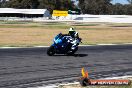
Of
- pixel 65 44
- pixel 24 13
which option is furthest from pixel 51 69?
pixel 24 13

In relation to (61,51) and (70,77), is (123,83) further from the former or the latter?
(61,51)

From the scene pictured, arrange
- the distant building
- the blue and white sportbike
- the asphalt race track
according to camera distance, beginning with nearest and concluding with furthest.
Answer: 1. the asphalt race track
2. the blue and white sportbike
3. the distant building

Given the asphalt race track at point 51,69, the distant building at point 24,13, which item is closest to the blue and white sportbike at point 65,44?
the asphalt race track at point 51,69

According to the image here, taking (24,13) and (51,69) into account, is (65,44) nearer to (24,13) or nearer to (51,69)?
(51,69)

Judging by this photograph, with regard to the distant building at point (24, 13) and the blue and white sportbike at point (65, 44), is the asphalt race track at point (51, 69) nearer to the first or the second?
the blue and white sportbike at point (65, 44)

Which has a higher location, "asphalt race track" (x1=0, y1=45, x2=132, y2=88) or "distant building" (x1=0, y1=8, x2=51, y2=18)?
"asphalt race track" (x1=0, y1=45, x2=132, y2=88)

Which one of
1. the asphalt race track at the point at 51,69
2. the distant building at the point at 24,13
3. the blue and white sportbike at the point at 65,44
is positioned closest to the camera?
the asphalt race track at the point at 51,69

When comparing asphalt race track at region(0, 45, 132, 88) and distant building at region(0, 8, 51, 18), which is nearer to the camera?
asphalt race track at region(0, 45, 132, 88)

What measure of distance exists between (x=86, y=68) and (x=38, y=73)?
2.53 meters

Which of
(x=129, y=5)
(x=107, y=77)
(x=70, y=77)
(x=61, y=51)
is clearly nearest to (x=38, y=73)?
(x=70, y=77)

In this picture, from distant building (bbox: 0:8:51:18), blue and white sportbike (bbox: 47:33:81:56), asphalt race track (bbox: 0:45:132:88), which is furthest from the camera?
distant building (bbox: 0:8:51:18)

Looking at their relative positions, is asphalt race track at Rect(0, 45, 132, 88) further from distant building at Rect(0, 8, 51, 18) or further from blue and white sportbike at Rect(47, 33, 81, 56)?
distant building at Rect(0, 8, 51, 18)

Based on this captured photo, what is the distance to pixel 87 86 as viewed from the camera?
10.8 m

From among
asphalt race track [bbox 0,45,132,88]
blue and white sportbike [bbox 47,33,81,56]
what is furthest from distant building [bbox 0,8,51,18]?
asphalt race track [bbox 0,45,132,88]
